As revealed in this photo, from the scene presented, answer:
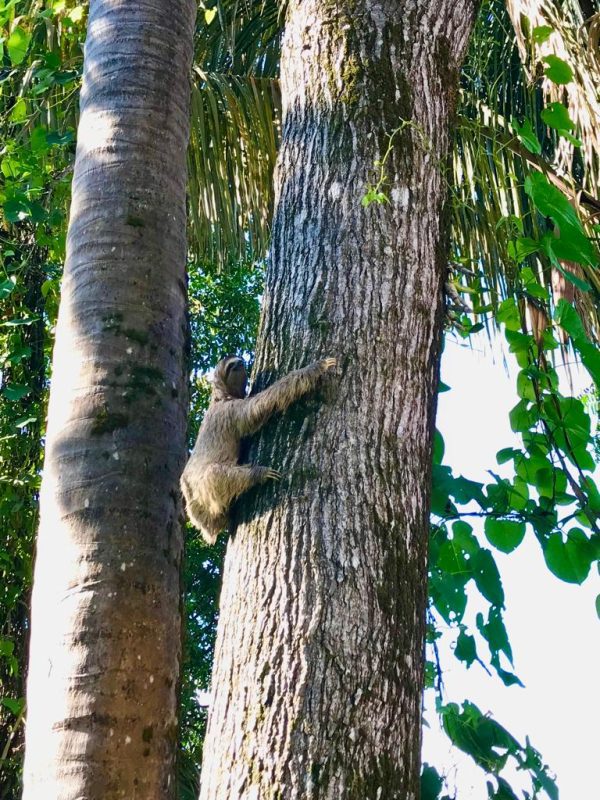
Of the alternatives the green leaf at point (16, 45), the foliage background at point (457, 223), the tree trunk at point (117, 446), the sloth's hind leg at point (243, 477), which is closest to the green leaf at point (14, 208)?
the foliage background at point (457, 223)

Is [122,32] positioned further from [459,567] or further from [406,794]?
[406,794]

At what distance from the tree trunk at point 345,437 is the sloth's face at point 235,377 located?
5.20 ft

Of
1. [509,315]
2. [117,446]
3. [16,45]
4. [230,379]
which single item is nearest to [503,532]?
[509,315]

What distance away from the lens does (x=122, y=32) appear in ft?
10.7

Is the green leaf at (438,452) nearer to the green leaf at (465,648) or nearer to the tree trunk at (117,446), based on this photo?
the green leaf at (465,648)

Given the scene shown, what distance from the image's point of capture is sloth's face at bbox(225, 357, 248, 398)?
405cm

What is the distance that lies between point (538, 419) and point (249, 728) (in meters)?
1.39

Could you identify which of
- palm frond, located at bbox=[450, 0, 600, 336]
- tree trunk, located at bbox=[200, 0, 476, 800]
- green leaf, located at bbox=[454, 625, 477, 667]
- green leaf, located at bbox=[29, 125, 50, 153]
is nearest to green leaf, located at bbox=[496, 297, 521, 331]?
tree trunk, located at bbox=[200, 0, 476, 800]

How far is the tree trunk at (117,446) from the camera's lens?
2385mm

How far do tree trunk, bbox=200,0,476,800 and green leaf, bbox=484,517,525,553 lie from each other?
1.62ft

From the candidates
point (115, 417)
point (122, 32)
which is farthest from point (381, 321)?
Answer: point (122, 32)

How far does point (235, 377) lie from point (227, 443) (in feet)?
3.31

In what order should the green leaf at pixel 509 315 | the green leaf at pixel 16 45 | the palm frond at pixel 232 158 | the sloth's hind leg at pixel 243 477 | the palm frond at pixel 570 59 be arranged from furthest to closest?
the palm frond at pixel 232 158, the palm frond at pixel 570 59, the green leaf at pixel 16 45, the green leaf at pixel 509 315, the sloth's hind leg at pixel 243 477

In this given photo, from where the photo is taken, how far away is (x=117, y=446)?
2.66 metres
